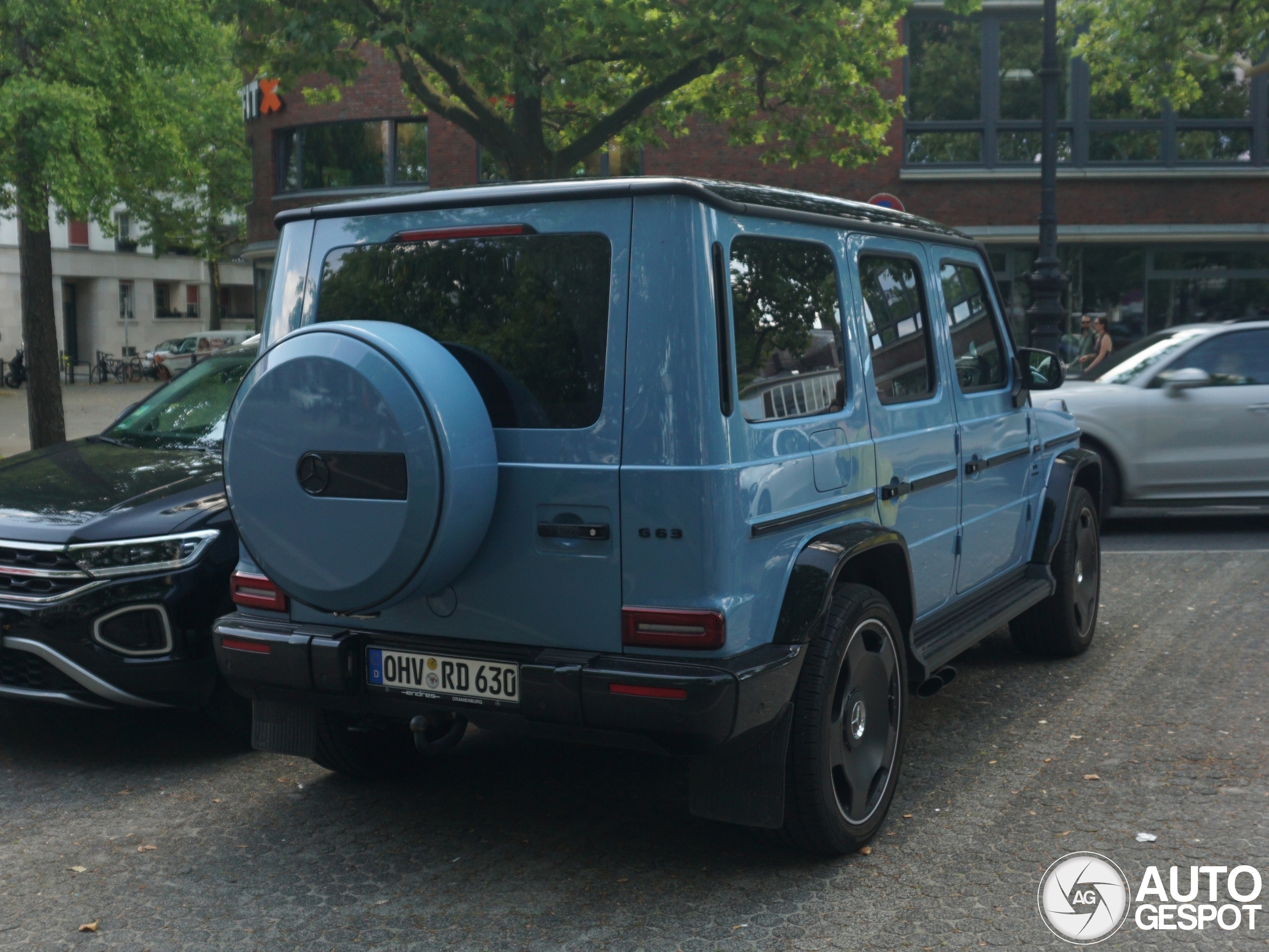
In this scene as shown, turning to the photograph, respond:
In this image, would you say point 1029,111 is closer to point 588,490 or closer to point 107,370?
point 588,490

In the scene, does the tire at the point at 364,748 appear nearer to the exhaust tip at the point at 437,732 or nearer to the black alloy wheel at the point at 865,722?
the exhaust tip at the point at 437,732

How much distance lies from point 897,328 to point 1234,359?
6.55 metres

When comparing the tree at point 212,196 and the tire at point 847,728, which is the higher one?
the tree at point 212,196

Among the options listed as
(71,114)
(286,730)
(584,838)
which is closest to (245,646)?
(286,730)

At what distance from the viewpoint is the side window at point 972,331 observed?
208 inches

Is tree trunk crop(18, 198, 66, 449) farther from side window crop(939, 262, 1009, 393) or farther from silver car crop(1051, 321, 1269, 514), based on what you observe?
side window crop(939, 262, 1009, 393)

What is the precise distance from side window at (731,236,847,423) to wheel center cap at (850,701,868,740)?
90cm

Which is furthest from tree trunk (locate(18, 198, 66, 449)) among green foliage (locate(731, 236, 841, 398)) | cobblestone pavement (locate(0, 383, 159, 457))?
green foliage (locate(731, 236, 841, 398))

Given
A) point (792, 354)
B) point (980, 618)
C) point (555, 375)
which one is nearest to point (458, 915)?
point (555, 375)

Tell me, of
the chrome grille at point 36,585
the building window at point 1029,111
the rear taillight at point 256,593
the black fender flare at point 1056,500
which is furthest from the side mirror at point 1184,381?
the building window at point 1029,111

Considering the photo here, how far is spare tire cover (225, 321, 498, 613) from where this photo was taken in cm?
352

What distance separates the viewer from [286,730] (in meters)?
4.56

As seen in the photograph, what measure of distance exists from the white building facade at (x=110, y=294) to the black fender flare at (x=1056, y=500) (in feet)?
142

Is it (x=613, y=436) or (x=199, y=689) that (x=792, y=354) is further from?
(x=199, y=689)
